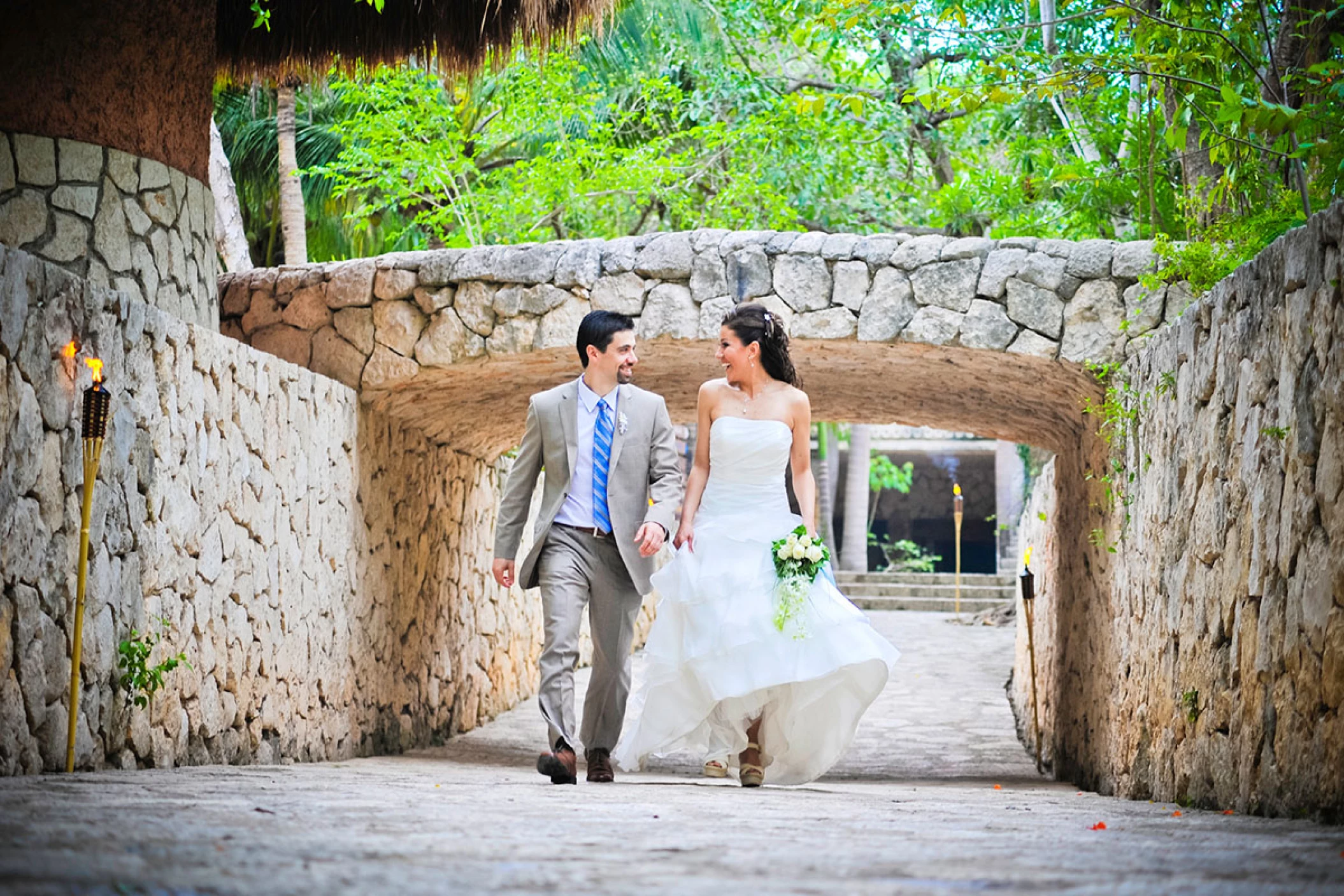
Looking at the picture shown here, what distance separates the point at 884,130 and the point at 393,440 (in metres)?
7.18

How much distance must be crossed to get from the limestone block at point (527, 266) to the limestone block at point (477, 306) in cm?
10

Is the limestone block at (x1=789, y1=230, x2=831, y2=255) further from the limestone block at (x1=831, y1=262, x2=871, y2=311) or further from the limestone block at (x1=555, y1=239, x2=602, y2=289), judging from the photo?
the limestone block at (x1=555, y1=239, x2=602, y2=289)

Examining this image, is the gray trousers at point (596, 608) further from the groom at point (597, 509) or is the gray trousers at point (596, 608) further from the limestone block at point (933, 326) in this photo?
the limestone block at point (933, 326)

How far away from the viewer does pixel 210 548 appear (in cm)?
485

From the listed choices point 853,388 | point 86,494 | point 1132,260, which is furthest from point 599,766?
point 853,388

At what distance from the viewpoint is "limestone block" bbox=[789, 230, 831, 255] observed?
6.17 metres

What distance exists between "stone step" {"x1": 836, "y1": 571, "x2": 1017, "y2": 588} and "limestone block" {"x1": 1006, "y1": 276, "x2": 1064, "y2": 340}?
41.5 feet

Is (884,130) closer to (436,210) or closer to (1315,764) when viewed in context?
(436,210)

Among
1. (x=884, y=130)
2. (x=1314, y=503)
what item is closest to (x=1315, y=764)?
(x=1314, y=503)

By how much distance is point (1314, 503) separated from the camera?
122 inches

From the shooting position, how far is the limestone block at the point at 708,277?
622 centimetres

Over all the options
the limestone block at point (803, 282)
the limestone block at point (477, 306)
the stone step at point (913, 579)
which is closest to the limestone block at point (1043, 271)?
the limestone block at point (803, 282)

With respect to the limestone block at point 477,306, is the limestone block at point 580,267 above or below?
above

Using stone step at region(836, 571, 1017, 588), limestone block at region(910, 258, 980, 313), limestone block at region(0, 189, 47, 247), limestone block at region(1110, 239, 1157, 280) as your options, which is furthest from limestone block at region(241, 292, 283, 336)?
stone step at region(836, 571, 1017, 588)
